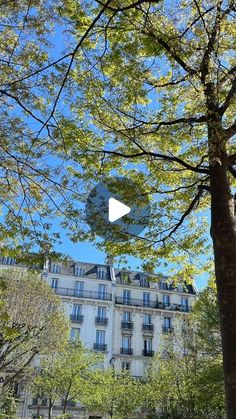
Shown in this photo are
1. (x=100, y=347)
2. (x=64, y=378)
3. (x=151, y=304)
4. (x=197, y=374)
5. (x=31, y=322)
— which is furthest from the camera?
(x=151, y=304)

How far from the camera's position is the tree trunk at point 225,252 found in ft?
15.0

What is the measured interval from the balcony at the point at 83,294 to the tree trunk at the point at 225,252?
37.4 meters

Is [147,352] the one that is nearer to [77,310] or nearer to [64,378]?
[77,310]

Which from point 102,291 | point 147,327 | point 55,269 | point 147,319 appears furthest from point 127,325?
point 55,269

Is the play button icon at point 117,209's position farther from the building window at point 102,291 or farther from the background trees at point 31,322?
the building window at point 102,291

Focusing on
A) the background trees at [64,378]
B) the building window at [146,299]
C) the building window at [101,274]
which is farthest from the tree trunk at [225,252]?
the building window at [146,299]

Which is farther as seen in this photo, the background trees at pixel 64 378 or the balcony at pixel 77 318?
the balcony at pixel 77 318

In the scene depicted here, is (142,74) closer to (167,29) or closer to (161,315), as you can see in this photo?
(167,29)

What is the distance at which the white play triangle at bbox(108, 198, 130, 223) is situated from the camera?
8.02m

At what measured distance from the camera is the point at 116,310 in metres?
42.8

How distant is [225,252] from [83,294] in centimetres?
3879

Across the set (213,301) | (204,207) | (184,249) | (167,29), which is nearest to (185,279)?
(184,249)

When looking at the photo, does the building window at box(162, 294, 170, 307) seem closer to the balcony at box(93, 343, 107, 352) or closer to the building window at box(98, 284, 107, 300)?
the building window at box(98, 284, 107, 300)

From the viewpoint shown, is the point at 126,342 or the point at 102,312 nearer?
the point at 126,342
